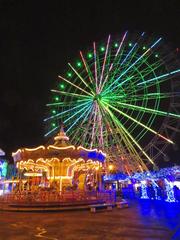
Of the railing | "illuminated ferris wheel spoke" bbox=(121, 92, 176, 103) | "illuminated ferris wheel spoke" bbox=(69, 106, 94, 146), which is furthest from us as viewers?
"illuminated ferris wheel spoke" bbox=(69, 106, 94, 146)


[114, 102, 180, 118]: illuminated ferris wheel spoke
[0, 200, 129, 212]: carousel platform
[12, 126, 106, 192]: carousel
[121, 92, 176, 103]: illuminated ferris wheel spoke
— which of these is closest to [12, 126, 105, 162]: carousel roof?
[12, 126, 106, 192]: carousel

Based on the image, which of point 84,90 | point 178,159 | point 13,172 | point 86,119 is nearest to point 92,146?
point 86,119

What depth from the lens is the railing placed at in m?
15.8

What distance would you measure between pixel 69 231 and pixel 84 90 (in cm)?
1833

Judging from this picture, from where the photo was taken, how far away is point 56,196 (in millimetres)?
15836

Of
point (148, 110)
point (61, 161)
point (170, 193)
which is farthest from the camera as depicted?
point (148, 110)

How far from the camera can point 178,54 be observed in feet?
71.1

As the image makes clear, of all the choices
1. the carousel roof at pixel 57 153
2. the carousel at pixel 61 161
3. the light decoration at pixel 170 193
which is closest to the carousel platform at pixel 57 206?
the carousel at pixel 61 161

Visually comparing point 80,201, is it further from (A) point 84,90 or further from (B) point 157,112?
(A) point 84,90

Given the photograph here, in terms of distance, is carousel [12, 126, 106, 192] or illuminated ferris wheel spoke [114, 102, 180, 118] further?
illuminated ferris wheel spoke [114, 102, 180, 118]

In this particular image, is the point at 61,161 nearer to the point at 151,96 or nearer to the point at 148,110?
the point at 148,110

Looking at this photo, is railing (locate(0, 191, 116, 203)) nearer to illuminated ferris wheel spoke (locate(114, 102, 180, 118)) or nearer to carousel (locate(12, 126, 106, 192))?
carousel (locate(12, 126, 106, 192))

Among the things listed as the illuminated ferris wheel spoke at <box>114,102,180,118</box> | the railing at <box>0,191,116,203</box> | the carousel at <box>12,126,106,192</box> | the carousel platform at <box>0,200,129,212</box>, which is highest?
the illuminated ferris wheel spoke at <box>114,102,180,118</box>


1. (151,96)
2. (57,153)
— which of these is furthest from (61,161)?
(151,96)
